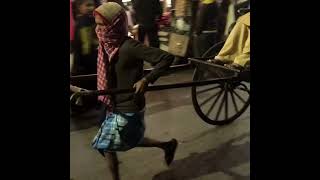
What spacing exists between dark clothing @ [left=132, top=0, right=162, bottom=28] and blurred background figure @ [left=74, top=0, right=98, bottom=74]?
1825 millimetres

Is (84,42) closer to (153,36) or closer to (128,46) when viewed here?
(128,46)

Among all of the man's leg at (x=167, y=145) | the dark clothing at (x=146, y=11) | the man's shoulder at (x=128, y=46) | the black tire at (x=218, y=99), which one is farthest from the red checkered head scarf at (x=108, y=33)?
the dark clothing at (x=146, y=11)

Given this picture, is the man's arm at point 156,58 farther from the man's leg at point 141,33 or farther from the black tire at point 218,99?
the man's leg at point 141,33

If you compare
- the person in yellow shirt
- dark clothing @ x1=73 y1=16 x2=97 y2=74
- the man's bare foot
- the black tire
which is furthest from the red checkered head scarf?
dark clothing @ x1=73 y1=16 x2=97 y2=74

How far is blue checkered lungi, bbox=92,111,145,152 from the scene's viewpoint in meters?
3.61

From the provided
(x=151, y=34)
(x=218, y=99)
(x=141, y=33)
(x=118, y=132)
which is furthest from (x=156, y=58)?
(x=151, y=34)

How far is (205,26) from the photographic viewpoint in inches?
296

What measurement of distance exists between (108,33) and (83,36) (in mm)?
2094

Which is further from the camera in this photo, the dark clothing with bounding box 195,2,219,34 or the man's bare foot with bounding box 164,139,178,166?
the dark clothing with bounding box 195,2,219,34

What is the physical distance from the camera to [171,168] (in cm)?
433

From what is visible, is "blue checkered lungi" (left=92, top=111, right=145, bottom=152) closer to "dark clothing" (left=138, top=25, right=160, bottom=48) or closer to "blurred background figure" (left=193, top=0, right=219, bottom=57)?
"blurred background figure" (left=193, top=0, right=219, bottom=57)
